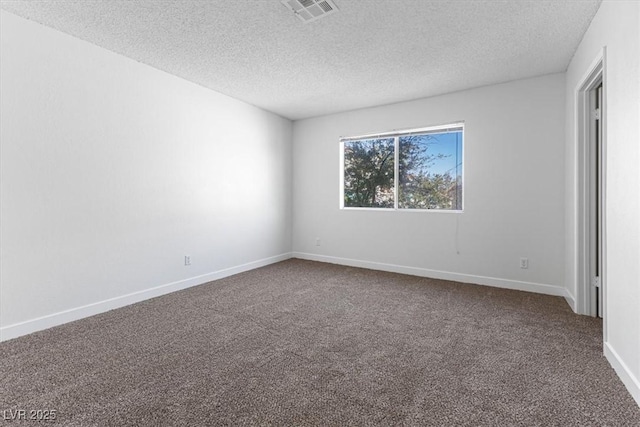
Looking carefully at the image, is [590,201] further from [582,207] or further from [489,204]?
[489,204]

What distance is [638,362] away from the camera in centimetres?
159

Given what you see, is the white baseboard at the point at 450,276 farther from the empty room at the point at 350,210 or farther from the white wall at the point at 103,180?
the white wall at the point at 103,180

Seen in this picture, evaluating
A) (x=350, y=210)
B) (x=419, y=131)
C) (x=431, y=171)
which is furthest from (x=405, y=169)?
(x=350, y=210)

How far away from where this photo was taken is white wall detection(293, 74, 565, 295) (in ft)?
11.5

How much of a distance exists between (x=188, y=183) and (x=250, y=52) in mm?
1748

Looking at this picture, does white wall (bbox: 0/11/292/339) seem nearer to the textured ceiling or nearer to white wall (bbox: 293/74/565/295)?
the textured ceiling

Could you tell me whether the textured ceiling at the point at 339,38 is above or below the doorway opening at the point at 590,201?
above

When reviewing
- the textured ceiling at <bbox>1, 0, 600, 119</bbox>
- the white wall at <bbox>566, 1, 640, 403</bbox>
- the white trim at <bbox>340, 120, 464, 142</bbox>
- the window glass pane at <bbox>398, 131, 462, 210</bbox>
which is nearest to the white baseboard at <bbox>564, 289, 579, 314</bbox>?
the white wall at <bbox>566, 1, 640, 403</bbox>

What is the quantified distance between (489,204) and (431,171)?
2.98 feet

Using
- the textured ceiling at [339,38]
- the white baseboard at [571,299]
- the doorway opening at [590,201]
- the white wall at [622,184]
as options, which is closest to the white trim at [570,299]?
the white baseboard at [571,299]

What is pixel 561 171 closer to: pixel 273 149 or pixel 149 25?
pixel 273 149

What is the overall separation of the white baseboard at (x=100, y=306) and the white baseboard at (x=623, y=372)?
394 cm

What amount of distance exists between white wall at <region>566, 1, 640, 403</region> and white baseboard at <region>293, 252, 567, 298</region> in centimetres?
158

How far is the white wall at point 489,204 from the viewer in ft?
11.5
